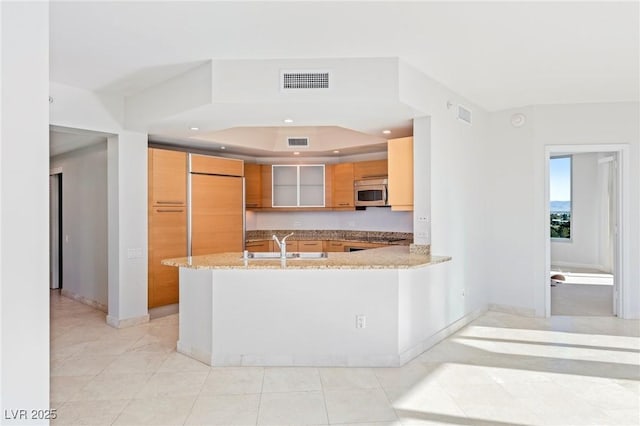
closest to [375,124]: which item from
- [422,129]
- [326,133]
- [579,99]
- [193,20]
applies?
[422,129]

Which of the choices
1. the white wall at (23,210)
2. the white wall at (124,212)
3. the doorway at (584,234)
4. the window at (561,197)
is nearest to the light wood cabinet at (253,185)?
the white wall at (124,212)

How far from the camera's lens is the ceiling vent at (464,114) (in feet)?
14.8

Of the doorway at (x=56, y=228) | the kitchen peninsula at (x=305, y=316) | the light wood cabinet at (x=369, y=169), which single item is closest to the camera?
the kitchen peninsula at (x=305, y=316)

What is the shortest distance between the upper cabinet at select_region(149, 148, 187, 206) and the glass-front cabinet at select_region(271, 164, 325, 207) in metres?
1.88

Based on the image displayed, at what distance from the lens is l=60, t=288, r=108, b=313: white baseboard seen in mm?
5357

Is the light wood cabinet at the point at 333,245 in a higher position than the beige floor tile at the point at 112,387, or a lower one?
higher

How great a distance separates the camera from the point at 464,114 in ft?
15.0

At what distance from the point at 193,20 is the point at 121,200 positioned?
8.44 feet

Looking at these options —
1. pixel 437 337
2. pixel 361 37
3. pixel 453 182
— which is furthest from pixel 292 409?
pixel 453 182

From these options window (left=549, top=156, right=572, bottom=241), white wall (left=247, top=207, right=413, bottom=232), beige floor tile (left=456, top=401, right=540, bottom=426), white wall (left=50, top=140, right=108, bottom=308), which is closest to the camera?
beige floor tile (left=456, top=401, right=540, bottom=426)

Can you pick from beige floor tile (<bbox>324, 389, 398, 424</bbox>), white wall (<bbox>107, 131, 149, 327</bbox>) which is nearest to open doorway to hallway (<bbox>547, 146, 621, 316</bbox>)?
beige floor tile (<bbox>324, 389, 398, 424</bbox>)

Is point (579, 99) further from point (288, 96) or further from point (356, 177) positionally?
point (288, 96)

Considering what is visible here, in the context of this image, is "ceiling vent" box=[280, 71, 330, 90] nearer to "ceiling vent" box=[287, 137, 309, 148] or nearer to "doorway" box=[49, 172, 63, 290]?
"ceiling vent" box=[287, 137, 309, 148]

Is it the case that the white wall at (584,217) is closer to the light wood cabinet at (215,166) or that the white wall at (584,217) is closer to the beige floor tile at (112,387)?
the light wood cabinet at (215,166)
